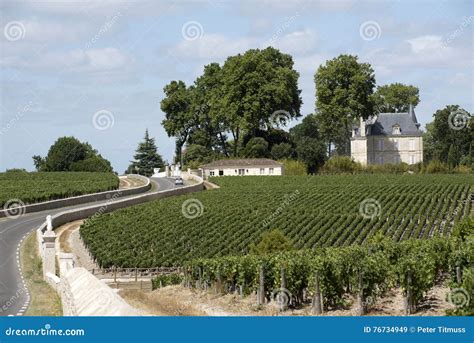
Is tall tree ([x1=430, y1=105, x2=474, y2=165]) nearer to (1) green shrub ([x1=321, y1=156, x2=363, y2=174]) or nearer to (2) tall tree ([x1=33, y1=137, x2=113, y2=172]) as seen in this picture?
(1) green shrub ([x1=321, y1=156, x2=363, y2=174])

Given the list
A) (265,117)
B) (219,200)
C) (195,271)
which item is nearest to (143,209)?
(219,200)

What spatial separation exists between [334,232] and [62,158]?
261ft

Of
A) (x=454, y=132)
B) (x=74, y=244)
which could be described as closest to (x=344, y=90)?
(x=454, y=132)

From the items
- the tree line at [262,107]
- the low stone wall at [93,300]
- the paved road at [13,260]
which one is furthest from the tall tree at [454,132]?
the low stone wall at [93,300]

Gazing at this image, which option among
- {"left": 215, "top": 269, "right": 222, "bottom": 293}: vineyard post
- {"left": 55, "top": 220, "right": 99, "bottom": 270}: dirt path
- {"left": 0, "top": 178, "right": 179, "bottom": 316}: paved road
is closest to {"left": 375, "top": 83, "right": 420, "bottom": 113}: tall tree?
{"left": 0, "top": 178, "right": 179, "bottom": 316}: paved road

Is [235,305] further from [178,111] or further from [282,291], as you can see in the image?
[178,111]

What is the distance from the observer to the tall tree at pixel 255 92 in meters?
120

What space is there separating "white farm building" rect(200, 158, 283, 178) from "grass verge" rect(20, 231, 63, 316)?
6057 cm

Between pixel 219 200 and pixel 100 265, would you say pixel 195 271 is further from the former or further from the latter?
pixel 219 200

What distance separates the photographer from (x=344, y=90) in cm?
12294

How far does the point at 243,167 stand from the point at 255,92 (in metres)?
10.4

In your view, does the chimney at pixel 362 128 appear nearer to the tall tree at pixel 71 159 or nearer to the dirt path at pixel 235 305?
the tall tree at pixel 71 159

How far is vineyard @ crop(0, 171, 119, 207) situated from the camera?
7731 centimetres

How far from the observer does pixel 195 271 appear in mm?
37156
